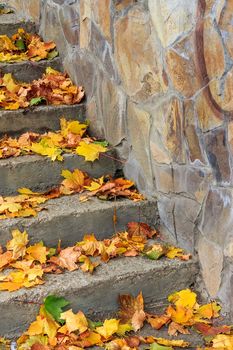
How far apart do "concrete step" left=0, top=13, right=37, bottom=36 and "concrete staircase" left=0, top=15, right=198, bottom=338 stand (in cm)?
107

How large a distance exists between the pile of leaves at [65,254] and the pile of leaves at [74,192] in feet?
0.71

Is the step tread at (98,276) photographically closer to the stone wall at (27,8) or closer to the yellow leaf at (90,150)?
the yellow leaf at (90,150)

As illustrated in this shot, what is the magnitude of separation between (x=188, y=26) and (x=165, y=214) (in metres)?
1.18

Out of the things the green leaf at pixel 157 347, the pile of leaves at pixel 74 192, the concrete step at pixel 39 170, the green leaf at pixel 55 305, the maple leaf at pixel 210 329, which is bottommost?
the maple leaf at pixel 210 329

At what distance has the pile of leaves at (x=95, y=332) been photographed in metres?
3.27

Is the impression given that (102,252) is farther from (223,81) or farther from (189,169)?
(223,81)

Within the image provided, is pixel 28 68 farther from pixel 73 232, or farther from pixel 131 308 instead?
pixel 131 308

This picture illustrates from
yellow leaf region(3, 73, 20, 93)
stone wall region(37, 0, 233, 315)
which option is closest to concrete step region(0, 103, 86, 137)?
stone wall region(37, 0, 233, 315)

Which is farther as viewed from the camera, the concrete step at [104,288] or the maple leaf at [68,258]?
the maple leaf at [68,258]

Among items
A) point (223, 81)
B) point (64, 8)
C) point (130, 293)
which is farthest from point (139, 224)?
point (64, 8)

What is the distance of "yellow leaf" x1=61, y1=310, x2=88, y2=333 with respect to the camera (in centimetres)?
333

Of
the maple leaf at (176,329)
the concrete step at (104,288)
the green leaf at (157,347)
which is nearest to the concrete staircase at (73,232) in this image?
the concrete step at (104,288)

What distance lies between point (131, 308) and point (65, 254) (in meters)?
0.47

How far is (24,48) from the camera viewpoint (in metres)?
5.24
